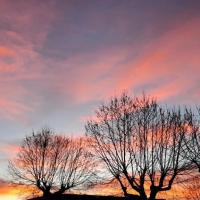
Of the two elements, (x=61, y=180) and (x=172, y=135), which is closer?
(x=172, y=135)

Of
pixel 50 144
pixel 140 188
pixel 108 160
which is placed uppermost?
pixel 50 144

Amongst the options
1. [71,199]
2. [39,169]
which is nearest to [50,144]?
[39,169]

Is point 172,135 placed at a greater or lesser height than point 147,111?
lesser

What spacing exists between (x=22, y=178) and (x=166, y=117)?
1018 inches

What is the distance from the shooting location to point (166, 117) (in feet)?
95.7

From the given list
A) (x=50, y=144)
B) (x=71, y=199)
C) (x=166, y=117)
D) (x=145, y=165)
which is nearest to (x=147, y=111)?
(x=166, y=117)

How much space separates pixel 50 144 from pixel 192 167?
882 inches

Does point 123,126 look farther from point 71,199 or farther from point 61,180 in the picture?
point 61,180

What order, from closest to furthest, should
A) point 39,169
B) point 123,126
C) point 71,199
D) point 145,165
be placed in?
1. point 145,165
2. point 123,126
3. point 71,199
4. point 39,169

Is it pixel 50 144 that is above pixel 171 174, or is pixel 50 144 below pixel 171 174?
above

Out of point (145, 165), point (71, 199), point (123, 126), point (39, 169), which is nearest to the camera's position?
point (145, 165)

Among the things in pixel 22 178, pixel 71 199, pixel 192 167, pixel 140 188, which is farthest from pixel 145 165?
pixel 22 178

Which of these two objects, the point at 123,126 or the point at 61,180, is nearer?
the point at 123,126

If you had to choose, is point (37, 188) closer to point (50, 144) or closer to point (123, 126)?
point (50, 144)
